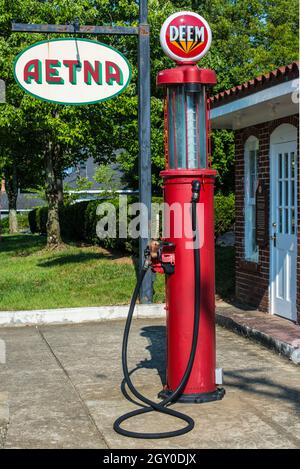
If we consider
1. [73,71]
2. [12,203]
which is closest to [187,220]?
[73,71]

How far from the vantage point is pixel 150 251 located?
5.61 m

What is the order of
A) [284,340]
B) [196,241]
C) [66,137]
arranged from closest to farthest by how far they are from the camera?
[196,241], [284,340], [66,137]

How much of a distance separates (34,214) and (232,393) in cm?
2694

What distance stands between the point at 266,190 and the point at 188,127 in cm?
400

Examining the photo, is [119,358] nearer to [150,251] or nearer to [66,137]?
[150,251]

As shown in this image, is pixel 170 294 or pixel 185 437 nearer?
pixel 185 437

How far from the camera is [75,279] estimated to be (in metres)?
13.3

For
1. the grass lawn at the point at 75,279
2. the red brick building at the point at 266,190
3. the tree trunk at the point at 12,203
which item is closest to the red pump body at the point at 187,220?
the red brick building at the point at 266,190

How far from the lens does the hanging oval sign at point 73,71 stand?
A: 376 inches

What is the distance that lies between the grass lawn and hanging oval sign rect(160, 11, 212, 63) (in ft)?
18.9

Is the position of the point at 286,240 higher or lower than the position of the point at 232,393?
higher

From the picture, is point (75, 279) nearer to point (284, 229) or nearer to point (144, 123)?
point (144, 123)

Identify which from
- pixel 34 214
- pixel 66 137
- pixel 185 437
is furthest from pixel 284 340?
pixel 34 214
